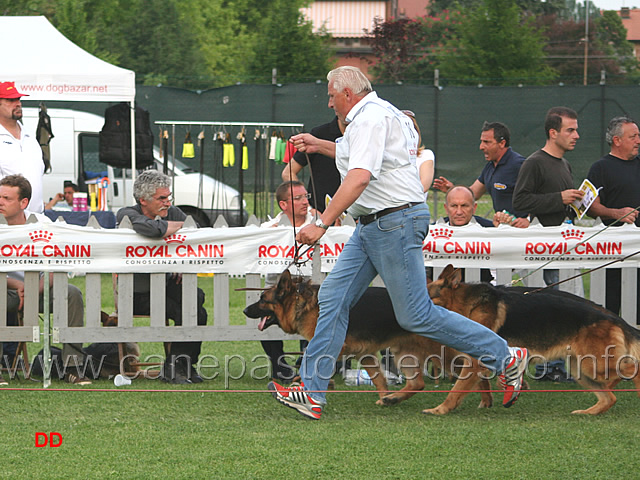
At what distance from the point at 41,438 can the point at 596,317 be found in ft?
9.60

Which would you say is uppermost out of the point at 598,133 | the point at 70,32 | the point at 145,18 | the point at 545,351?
the point at 145,18

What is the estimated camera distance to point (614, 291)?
620 centimetres

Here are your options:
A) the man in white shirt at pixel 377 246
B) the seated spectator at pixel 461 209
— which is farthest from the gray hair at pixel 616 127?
the man in white shirt at pixel 377 246

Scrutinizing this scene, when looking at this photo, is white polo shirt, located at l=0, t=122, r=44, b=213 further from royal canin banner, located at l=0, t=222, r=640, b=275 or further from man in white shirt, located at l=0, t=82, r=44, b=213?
royal canin banner, located at l=0, t=222, r=640, b=275

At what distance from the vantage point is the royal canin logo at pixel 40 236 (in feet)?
18.7

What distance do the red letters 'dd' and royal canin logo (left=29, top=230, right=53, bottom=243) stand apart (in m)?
1.63

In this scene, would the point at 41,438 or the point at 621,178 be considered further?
the point at 621,178

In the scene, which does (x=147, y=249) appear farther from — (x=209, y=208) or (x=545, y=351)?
(x=209, y=208)

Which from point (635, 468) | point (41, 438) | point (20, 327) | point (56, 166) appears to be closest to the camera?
point (635, 468)

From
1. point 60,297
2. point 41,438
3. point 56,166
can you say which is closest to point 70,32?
point 56,166

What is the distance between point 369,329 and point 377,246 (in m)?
0.78

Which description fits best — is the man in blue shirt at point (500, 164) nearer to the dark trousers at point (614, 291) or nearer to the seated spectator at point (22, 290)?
the dark trousers at point (614, 291)

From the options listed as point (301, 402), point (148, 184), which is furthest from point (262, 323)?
point (148, 184)

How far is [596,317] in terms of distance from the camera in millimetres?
4941
